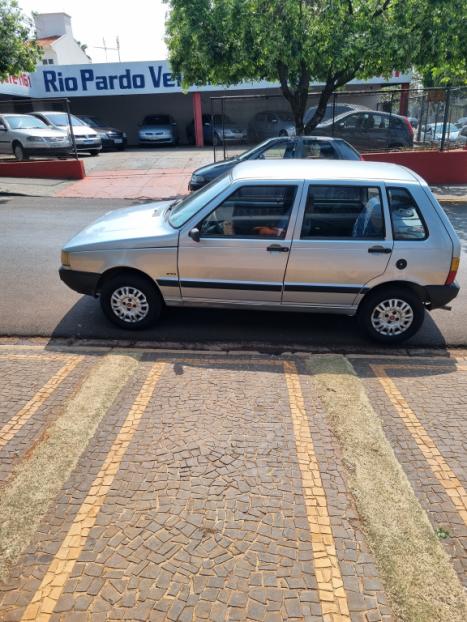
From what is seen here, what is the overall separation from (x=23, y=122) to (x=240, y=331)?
48.6ft

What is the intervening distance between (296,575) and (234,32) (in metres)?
11.3

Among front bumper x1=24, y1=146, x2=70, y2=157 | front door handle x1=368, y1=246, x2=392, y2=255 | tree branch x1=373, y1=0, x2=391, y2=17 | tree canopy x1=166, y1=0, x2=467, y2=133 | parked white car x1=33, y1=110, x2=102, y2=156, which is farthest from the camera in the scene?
parked white car x1=33, y1=110, x2=102, y2=156

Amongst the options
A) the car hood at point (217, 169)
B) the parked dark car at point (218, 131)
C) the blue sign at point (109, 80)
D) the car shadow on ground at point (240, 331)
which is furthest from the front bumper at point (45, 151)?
the car shadow on ground at point (240, 331)

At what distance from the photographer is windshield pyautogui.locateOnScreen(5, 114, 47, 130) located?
1634 centimetres

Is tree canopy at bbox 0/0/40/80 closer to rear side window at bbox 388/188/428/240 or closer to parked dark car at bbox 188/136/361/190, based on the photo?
parked dark car at bbox 188/136/361/190

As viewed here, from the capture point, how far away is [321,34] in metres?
10.8

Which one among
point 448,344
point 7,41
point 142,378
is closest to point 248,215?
point 142,378

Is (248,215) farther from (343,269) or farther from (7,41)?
(7,41)

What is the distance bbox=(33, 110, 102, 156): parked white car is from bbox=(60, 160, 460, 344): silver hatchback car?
1586cm

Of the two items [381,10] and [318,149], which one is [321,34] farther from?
[318,149]

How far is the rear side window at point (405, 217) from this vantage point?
4902 millimetres

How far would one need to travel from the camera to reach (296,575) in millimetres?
2533

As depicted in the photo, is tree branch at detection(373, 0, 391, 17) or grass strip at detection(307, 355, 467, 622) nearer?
grass strip at detection(307, 355, 467, 622)

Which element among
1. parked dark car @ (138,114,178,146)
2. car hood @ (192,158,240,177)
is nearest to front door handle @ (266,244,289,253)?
car hood @ (192,158,240,177)
